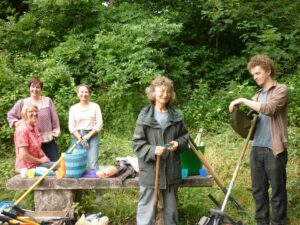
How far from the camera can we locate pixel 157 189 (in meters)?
4.12

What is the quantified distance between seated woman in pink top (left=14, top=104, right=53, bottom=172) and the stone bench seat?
226 mm

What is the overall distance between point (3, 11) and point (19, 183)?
7694mm

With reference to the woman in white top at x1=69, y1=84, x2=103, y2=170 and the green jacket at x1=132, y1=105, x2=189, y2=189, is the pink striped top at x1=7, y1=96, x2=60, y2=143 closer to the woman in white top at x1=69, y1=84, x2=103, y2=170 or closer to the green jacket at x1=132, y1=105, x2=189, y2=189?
the woman in white top at x1=69, y1=84, x2=103, y2=170

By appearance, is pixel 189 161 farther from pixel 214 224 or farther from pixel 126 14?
pixel 126 14

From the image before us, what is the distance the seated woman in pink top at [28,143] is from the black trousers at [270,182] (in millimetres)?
2518

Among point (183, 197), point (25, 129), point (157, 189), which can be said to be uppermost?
point (25, 129)

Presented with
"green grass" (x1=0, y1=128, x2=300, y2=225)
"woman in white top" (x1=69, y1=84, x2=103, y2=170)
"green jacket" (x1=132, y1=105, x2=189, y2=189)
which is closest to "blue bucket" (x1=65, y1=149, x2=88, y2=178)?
"green grass" (x1=0, y1=128, x2=300, y2=225)

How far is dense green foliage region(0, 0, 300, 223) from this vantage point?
27.7ft

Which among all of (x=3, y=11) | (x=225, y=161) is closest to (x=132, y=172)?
(x=225, y=161)

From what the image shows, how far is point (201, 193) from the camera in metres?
5.78

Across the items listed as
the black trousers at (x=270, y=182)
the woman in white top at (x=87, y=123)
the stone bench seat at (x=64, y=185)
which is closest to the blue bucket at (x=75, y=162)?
the stone bench seat at (x=64, y=185)

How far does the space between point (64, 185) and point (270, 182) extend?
2.35 m

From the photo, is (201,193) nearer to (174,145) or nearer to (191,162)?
(191,162)

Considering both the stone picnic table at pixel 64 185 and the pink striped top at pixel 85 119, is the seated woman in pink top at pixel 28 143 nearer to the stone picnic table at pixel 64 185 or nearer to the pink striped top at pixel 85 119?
the stone picnic table at pixel 64 185
